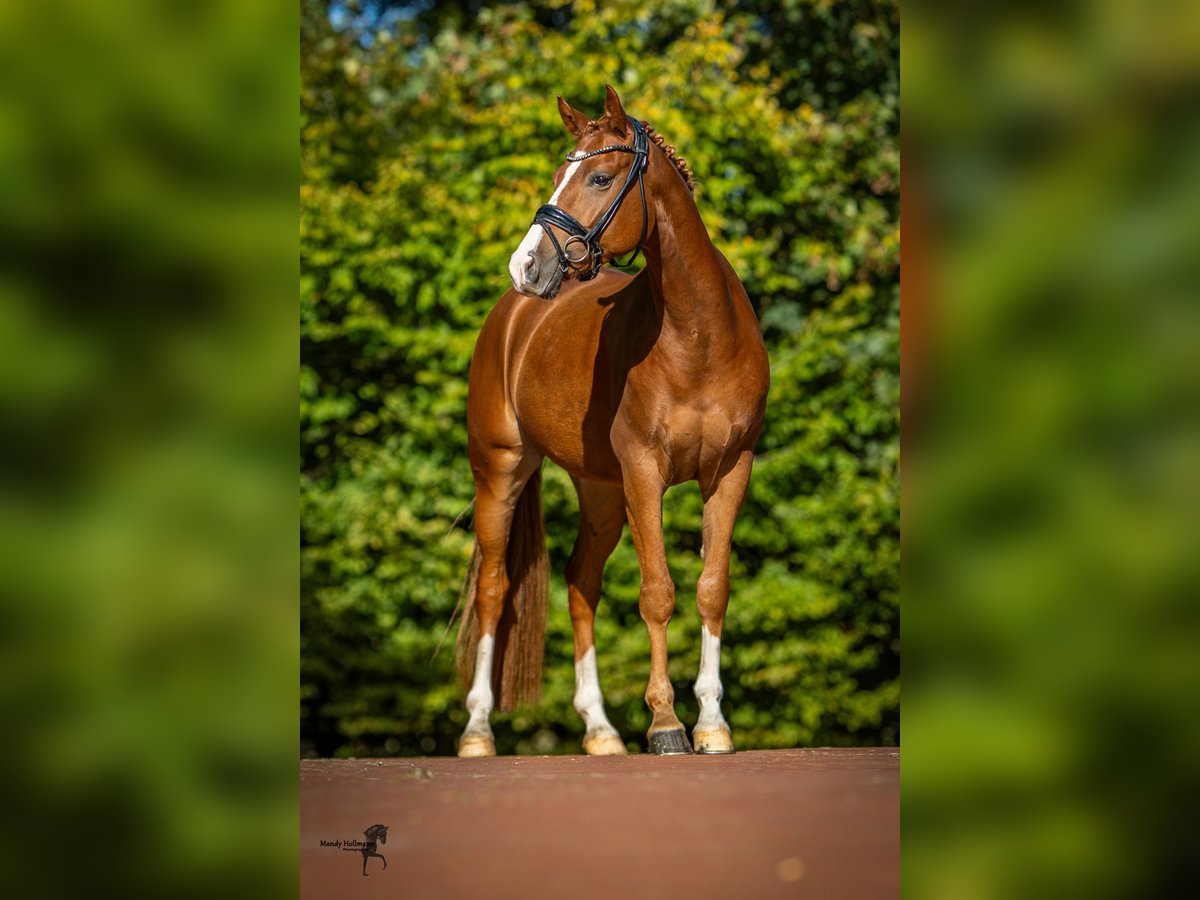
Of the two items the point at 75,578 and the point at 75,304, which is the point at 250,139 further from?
the point at 75,578

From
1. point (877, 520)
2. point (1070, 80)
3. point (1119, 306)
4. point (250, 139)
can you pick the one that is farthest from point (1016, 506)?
point (877, 520)

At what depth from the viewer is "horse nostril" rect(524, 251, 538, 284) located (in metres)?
3.72

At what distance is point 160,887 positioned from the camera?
73.4 inches

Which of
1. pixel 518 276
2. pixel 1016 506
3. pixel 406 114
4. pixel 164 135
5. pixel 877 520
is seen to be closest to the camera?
pixel 1016 506

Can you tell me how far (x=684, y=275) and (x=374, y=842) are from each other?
2070 mm

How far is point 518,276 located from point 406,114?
5.06 meters

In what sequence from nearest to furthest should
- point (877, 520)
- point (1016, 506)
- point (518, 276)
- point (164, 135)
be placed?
1. point (1016, 506)
2. point (164, 135)
3. point (518, 276)
4. point (877, 520)

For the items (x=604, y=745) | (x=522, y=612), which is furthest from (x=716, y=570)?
(x=522, y=612)

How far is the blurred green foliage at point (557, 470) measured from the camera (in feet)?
24.3

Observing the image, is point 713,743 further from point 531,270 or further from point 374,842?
point 374,842

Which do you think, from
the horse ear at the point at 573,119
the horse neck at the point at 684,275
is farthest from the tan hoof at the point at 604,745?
the horse ear at the point at 573,119

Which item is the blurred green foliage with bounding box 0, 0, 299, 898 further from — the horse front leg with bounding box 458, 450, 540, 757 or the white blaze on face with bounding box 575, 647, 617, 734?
the horse front leg with bounding box 458, 450, 540, 757

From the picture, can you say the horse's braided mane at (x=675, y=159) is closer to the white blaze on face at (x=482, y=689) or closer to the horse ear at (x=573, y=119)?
the horse ear at (x=573, y=119)

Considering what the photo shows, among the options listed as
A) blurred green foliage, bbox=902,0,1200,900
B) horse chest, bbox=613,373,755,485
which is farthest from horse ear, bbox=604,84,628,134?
blurred green foliage, bbox=902,0,1200,900
